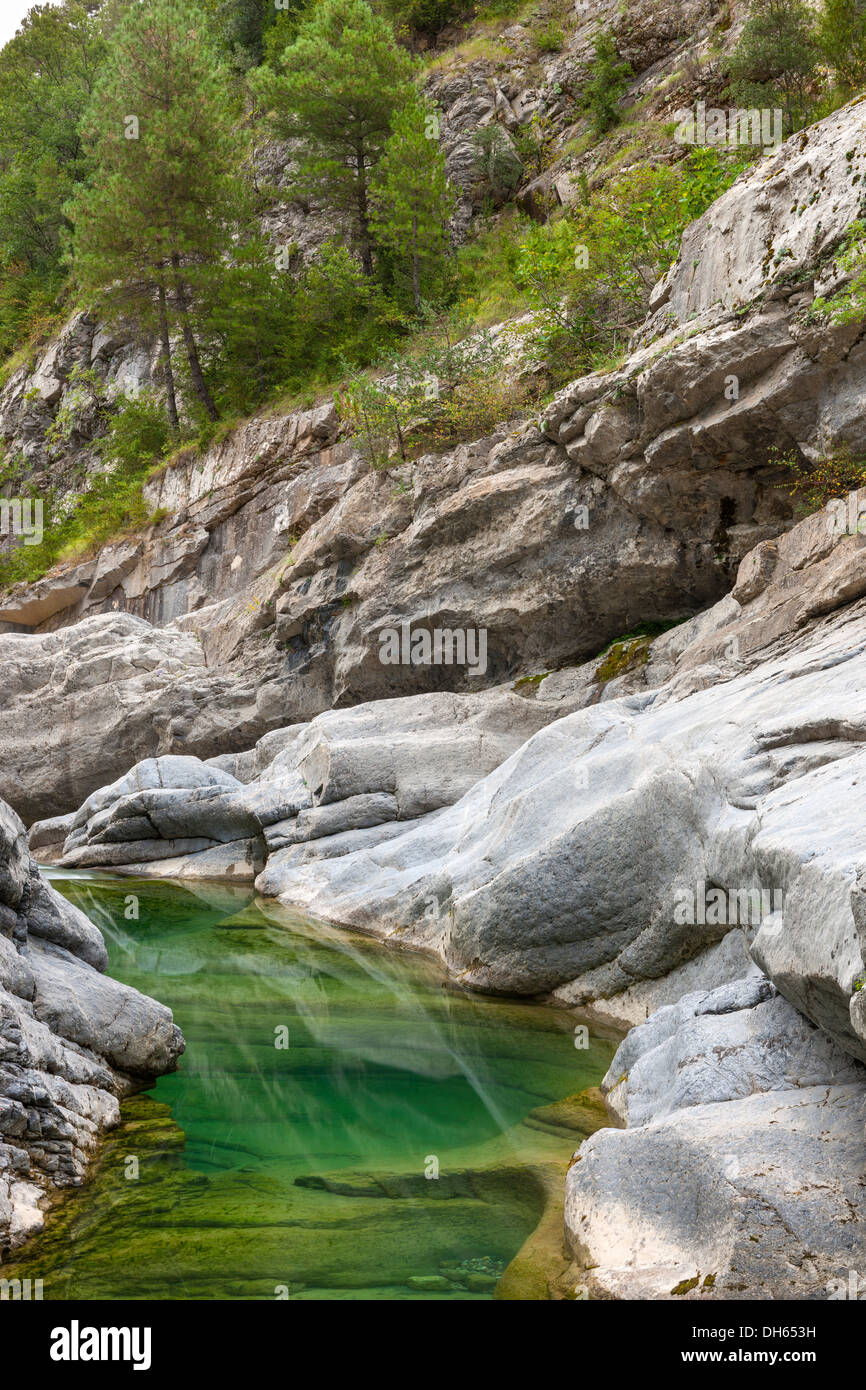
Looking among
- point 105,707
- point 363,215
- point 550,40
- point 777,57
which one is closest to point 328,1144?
point 105,707

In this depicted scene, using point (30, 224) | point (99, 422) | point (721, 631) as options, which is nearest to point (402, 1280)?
point (721, 631)

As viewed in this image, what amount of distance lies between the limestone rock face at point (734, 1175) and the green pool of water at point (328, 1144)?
0.67 m

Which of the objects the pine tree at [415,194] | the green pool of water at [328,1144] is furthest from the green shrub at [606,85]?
the green pool of water at [328,1144]

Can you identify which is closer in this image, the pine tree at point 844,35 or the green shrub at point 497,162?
the pine tree at point 844,35

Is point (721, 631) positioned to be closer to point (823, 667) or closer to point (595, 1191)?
point (823, 667)

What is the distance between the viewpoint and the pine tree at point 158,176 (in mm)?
30109

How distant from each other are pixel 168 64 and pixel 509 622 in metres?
25.3

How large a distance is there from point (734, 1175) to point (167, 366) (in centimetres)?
3494

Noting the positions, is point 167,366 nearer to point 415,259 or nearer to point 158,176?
point 158,176

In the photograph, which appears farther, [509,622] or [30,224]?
[30,224]

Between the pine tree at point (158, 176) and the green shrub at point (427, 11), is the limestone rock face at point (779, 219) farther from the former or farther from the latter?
the green shrub at point (427, 11)

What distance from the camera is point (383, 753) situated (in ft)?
52.5

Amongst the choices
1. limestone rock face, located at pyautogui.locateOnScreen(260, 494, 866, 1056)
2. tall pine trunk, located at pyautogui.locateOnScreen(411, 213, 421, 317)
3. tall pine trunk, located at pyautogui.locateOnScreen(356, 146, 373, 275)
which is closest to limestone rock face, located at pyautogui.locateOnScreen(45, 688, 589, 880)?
limestone rock face, located at pyautogui.locateOnScreen(260, 494, 866, 1056)

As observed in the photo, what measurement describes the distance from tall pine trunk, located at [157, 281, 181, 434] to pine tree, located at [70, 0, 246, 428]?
0.07m
